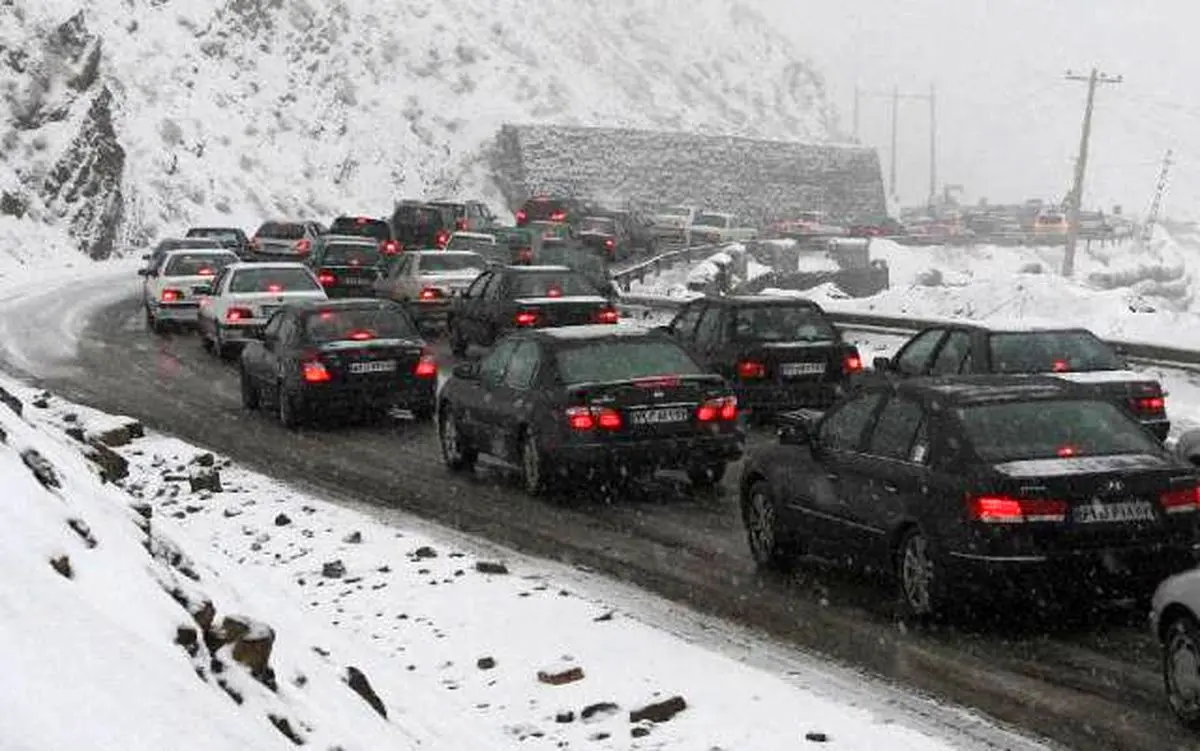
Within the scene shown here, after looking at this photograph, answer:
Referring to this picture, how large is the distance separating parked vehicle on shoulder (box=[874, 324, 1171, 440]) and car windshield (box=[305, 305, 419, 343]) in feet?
22.4

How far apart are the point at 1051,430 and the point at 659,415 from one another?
4.77 metres

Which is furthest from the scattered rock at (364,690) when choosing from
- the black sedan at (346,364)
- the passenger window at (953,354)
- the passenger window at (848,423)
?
the black sedan at (346,364)

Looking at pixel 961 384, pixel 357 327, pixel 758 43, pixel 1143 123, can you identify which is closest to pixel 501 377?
pixel 357 327

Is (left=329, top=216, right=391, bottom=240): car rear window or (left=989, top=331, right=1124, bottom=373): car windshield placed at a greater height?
(left=989, top=331, right=1124, bottom=373): car windshield

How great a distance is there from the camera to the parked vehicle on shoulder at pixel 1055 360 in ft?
47.0

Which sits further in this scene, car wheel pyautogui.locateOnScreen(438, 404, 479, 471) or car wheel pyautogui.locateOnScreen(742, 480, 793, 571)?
car wheel pyautogui.locateOnScreen(438, 404, 479, 471)

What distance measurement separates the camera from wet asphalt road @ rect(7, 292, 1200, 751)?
764cm

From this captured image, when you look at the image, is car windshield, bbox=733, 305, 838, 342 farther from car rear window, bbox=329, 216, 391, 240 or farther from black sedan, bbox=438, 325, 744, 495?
car rear window, bbox=329, 216, 391, 240

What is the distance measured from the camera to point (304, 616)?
9133mm

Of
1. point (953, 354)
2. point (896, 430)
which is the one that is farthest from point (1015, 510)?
point (953, 354)

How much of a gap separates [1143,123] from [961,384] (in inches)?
6120

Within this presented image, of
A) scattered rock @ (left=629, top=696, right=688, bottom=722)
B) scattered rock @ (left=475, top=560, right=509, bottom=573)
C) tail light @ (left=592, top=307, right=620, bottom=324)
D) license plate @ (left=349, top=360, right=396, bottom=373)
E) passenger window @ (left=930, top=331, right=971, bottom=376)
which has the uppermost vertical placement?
scattered rock @ (left=629, top=696, right=688, bottom=722)

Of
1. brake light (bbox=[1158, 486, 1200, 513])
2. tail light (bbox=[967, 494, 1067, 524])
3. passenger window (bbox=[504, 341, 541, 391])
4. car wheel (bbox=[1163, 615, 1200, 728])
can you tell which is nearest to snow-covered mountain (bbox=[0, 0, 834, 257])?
passenger window (bbox=[504, 341, 541, 391])

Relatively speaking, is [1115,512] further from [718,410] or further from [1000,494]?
[718,410]
